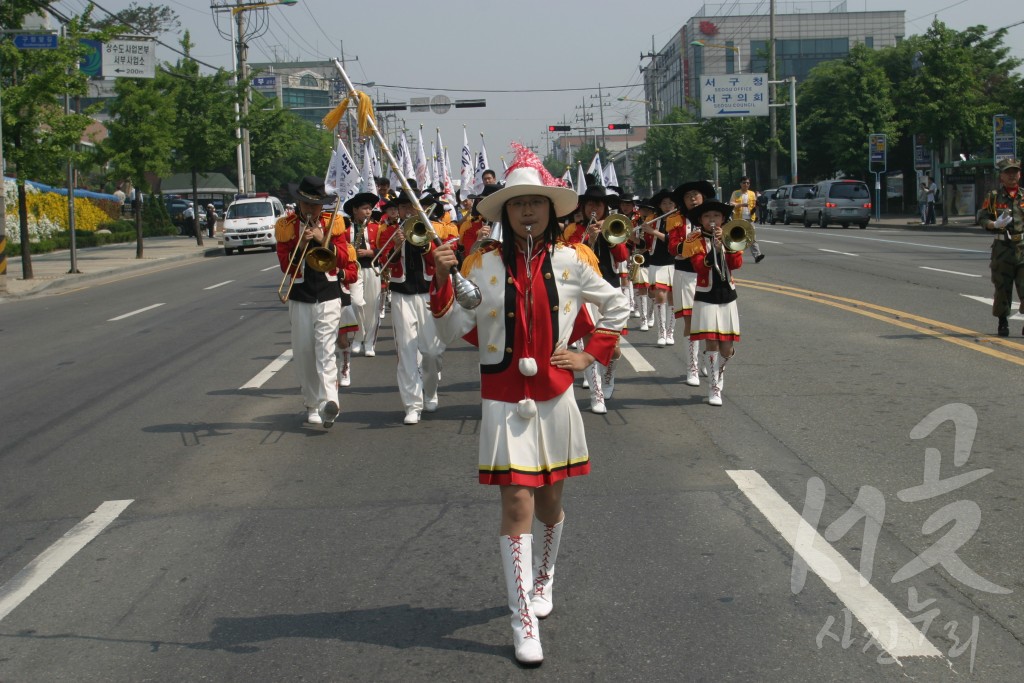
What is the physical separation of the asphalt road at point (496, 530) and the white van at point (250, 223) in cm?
2762

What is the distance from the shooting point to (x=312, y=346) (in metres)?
9.20

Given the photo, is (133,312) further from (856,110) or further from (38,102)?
(856,110)

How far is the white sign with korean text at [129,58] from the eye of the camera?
3450 centimetres

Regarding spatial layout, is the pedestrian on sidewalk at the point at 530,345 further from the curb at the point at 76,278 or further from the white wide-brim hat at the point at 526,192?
the curb at the point at 76,278

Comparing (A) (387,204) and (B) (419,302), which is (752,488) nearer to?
(B) (419,302)

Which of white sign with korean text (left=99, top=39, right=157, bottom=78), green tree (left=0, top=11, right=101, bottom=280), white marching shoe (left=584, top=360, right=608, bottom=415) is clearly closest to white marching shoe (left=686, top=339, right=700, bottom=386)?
white marching shoe (left=584, top=360, right=608, bottom=415)

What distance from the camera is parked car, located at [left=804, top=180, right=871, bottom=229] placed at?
43375 mm

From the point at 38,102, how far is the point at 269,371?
55.3 feet

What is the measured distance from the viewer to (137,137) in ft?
123

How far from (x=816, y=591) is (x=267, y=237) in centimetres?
3649

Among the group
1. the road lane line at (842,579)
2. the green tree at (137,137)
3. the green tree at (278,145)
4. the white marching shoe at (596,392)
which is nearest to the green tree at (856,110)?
the green tree at (278,145)

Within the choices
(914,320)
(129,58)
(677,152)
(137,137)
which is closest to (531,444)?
(914,320)

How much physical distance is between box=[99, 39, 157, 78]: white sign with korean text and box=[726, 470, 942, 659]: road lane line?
104 ft

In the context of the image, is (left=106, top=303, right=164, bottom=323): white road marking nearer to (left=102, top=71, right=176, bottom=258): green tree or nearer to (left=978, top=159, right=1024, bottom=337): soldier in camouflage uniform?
(left=978, top=159, right=1024, bottom=337): soldier in camouflage uniform
